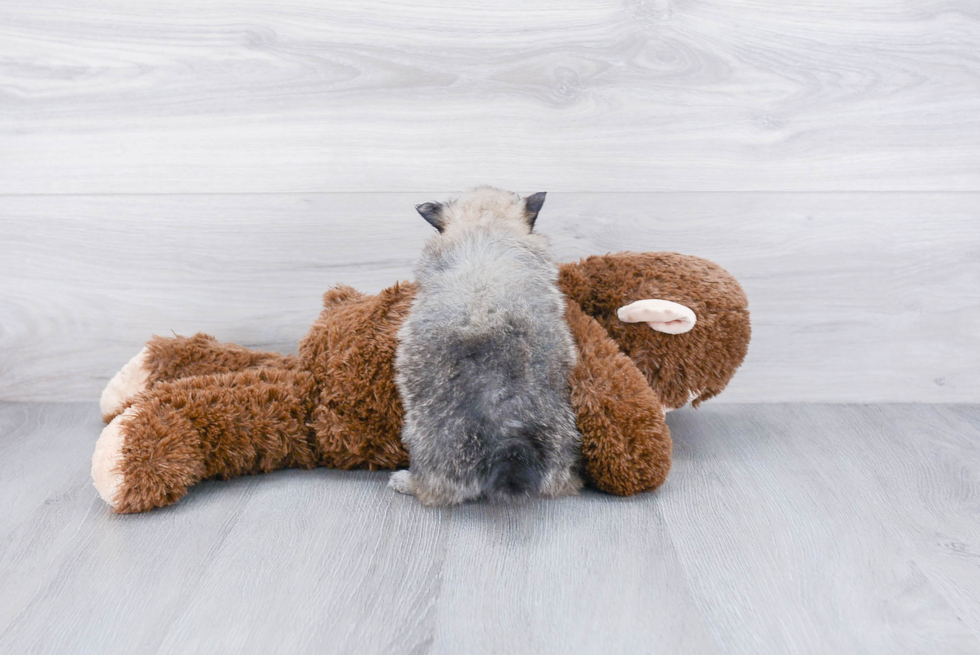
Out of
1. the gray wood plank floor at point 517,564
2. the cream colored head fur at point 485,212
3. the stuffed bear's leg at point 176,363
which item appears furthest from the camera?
the stuffed bear's leg at point 176,363

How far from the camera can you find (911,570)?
0.76 m

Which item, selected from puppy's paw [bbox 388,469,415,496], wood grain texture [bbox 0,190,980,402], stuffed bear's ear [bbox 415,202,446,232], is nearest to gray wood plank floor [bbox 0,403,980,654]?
puppy's paw [bbox 388,469,415,496]

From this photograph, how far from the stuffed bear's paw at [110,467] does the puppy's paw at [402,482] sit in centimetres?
33

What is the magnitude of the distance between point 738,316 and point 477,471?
1.42 feet

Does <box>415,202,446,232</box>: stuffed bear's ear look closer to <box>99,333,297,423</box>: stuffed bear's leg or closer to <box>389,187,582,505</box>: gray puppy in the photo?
<box>389,187,582,505</box>: gray puppy

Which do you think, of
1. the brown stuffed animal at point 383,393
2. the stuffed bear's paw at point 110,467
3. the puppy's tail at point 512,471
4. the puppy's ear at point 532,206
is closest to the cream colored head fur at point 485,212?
the puppy's ear at point 532,206

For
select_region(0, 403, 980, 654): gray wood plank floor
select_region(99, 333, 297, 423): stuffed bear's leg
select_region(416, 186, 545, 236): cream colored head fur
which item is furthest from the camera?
select_region(99, 333, 297, 423): stuffed bear's leg

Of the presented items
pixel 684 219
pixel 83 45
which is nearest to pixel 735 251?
pixel 684 219

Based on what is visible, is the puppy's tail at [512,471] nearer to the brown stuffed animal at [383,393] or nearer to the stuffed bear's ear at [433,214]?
the brown stuffed animal at [383,393]

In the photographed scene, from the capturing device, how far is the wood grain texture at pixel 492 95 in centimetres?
112

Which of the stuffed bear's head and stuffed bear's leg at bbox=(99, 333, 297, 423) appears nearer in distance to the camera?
the stuffed bear's head

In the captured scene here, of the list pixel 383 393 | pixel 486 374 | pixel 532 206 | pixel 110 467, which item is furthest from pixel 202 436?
pixel 532 206

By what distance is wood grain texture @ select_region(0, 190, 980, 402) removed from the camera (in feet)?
3.84

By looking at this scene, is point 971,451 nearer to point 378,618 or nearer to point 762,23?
point 762,23
